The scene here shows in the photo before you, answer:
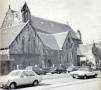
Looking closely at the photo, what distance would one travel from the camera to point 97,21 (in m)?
2.98

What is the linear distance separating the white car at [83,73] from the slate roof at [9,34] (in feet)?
2.63

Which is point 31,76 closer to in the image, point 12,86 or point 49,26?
point 12,86

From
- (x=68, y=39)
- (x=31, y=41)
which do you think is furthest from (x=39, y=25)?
(x=68, y=39)

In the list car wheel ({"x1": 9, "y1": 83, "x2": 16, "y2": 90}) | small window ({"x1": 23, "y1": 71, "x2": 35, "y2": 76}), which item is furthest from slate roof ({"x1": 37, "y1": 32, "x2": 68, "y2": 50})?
car wheel ({"x1": 9, "y1": 83, "x2": 16, "y2": 90})

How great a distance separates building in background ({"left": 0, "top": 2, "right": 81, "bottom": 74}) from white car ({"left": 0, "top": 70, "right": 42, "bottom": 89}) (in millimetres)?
60

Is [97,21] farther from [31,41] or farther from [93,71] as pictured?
[31,41]

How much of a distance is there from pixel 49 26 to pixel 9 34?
1.54ft

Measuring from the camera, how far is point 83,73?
2.88m

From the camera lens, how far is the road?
249 cm

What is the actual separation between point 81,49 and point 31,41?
0.65 m

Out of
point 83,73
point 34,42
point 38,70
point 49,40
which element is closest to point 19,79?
point 38,70

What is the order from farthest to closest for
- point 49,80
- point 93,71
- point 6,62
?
1. point 93,71
2. point 49,80
3. point 6,62

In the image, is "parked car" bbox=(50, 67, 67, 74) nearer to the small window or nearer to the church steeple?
the small window

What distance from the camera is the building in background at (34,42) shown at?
7.70 ft
